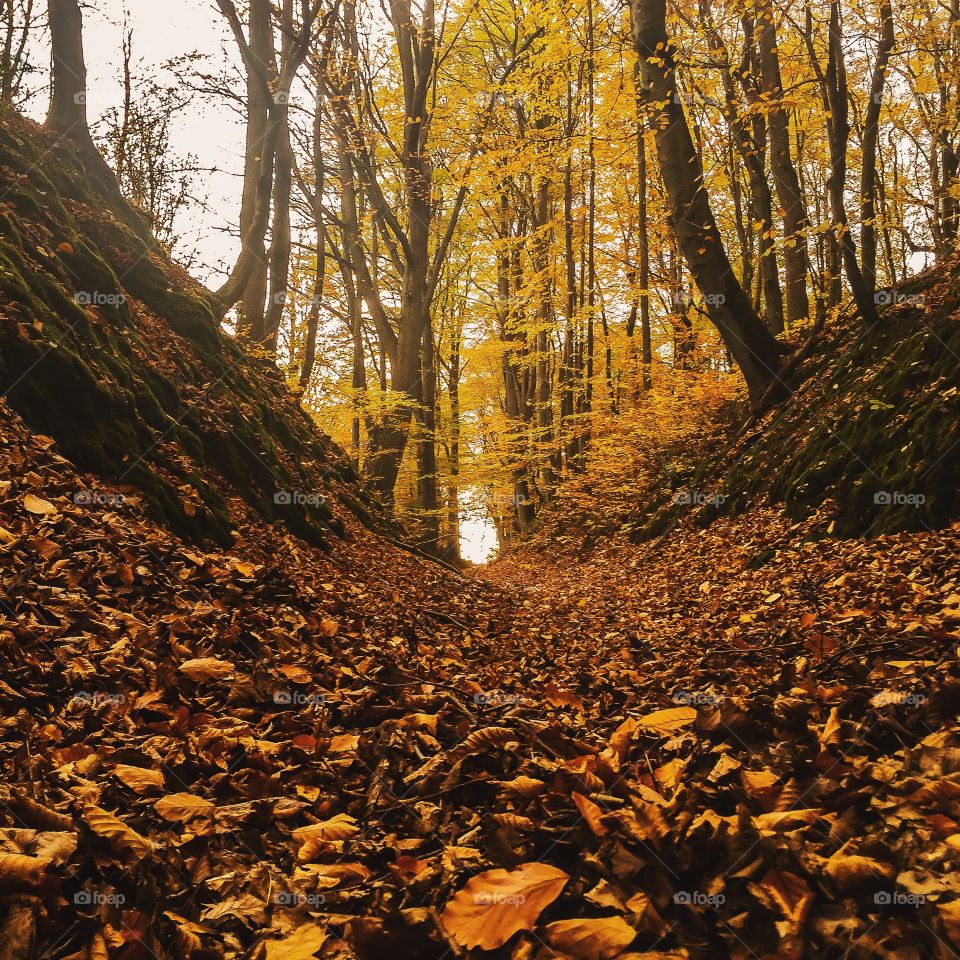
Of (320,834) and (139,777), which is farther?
(139,777)

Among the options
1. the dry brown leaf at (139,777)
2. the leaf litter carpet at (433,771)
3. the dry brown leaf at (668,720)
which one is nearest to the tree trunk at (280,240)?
the leaf litter carpet at (433,771)

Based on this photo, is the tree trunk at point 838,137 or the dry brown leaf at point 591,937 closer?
the dry brown leaf at point 591,937

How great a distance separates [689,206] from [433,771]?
29.9 feet

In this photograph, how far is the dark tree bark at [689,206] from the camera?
367 inches

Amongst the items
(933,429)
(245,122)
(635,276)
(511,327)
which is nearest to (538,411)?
(511,327)

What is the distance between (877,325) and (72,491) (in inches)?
346

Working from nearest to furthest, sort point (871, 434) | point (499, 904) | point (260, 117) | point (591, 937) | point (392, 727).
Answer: point (591, 937) → point (499, 904) → point (392, 727) → point (871, 434) → point (260, 117)

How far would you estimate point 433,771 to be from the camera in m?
2.55

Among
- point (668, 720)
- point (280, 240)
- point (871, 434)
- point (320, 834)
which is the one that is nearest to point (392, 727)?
point (320, 834)

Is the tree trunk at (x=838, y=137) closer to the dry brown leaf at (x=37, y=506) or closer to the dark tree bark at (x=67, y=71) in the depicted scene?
the dry brown leaf at (x=37, y=506)

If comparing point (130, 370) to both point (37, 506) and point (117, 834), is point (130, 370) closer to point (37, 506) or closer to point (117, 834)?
point (37, 506)

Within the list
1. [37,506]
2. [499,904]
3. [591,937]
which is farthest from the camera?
[37,506]

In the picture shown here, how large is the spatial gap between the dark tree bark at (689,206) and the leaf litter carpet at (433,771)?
602cm

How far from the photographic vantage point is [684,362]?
14.7 metres
